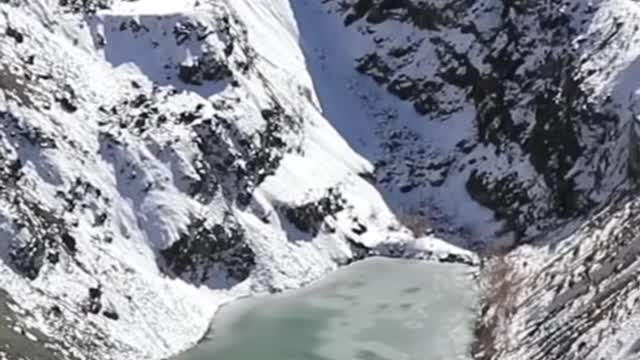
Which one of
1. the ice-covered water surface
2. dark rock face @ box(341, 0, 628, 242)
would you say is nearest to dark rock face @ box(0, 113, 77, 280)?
the ice-covered water surface

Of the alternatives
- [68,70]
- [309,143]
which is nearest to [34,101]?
[68,70]

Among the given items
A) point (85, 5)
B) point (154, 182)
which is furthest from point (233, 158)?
point (85, 5)

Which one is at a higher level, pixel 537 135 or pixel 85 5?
pixel 537 135

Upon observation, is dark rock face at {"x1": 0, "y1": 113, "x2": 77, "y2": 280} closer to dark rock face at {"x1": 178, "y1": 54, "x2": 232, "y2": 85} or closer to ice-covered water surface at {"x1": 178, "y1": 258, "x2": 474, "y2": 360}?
ice-covered water surface at {"x1": 178, "y1": 258, "x2": 474, "y2": 360}

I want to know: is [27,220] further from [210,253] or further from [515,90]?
[515,90]

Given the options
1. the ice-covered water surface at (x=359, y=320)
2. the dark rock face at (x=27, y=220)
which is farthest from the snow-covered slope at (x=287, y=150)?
the ice-covered water surface at (x=359, y=320)

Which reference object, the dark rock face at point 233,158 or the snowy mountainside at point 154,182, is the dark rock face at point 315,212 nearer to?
the snowy mountainside at point 154,182
